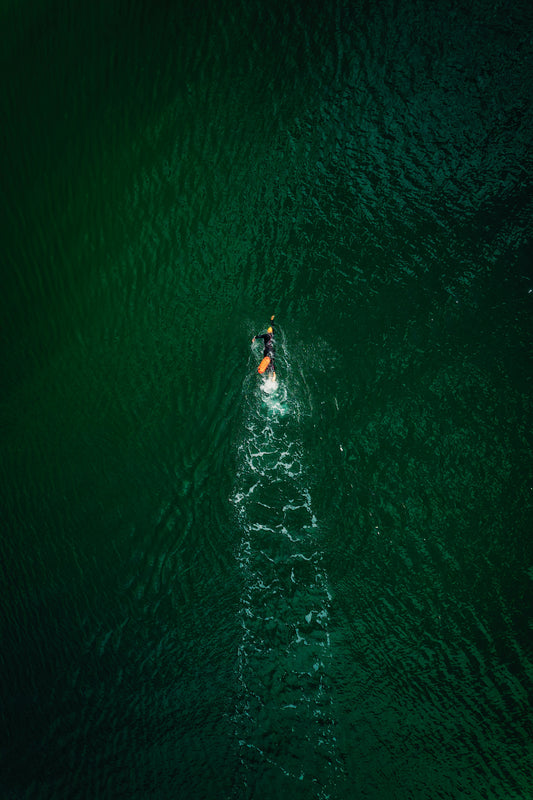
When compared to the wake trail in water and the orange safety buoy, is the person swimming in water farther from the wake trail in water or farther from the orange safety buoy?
the wake trail in water

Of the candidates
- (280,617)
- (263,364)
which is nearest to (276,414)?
(263,364)

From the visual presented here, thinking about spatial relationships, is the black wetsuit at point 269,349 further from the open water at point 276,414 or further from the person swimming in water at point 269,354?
the open water at point 276,414

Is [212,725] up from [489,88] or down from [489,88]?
down

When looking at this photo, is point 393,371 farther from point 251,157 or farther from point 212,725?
point 212,725

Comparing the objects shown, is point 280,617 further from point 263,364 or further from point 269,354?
point 269,354

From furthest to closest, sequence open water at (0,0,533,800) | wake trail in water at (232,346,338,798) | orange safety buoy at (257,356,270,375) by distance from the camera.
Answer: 1. orange safety buoy at (257,356,270,375)
2. open water at (0,0,533,800)
3. wake trail in water at (232,346,338,798)

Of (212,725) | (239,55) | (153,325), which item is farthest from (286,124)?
(212,725)

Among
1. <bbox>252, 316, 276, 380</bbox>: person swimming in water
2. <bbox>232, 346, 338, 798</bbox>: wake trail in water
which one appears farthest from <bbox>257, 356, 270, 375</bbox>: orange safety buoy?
<bbox>232, 346, 338, 798</bbox>: wake trail in water
